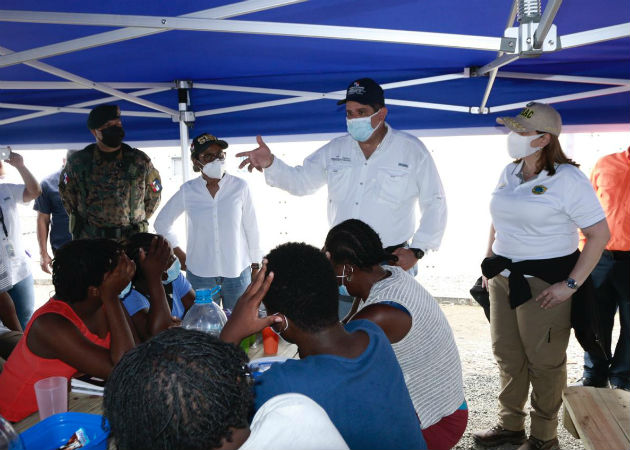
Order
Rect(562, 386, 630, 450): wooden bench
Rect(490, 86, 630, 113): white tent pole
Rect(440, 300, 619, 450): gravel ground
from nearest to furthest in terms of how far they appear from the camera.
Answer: Rect(562, 386, 630, 450): wooden bench < Rect(440, 300, 619, 450): gravel ground < Rect(490, 86, 630, 113): white tent pole

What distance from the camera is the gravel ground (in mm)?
3371

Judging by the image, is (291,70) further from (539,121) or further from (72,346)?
(72,346)

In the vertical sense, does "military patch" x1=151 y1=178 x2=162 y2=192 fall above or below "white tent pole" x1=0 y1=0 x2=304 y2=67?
below

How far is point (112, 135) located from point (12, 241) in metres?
1.36

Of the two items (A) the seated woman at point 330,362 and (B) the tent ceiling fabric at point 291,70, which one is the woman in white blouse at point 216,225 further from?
(A) the seated woman at point 330,362

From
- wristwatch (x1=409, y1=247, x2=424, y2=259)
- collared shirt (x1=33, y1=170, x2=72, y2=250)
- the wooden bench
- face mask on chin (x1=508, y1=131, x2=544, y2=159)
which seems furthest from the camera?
collared shirt (x1=33, y1=170, x2=72, y2=250)

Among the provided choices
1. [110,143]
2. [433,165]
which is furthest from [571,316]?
[110,143]

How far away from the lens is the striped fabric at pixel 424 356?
1711mm

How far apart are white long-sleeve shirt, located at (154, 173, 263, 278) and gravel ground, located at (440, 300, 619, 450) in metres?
2.04

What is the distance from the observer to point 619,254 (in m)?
3.53

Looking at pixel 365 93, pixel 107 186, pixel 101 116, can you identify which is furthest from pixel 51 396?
pixel 101 116

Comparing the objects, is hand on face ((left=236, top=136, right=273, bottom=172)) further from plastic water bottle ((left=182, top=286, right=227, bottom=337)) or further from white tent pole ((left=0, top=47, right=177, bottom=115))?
white tent pole ((left=0, top=47, right=177, bottom=115))

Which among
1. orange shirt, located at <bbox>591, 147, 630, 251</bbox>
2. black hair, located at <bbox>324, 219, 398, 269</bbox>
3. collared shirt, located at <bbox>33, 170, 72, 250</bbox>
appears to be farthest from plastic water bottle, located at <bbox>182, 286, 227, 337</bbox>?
collared shirt, located at <bbox>33, 170, 72, 250</bbox>

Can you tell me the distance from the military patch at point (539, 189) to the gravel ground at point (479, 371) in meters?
1.58
